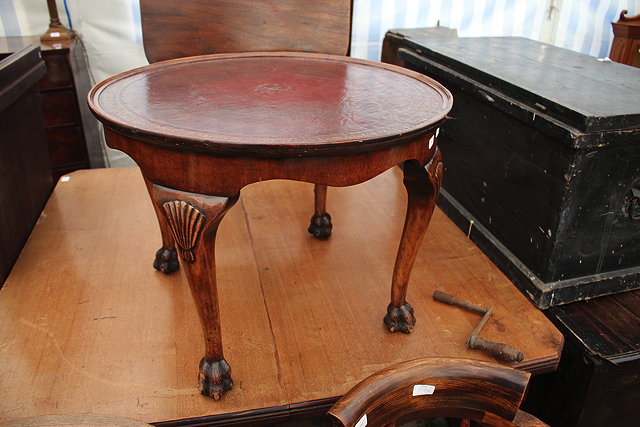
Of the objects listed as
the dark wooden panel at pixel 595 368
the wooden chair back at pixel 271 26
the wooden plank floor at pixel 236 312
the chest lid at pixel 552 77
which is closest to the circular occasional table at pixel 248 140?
the wooden plank floor at pixel 236 312

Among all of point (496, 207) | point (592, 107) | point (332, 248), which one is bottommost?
point (332, 248)

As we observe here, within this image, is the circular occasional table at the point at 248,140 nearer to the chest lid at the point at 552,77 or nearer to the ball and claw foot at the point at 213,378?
the ball and claw foot at the point at 213,378

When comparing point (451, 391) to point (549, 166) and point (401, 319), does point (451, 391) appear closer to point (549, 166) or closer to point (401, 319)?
point (401, 319)

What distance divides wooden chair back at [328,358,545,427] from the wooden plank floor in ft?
1.18

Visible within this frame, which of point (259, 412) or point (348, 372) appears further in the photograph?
point (348, 372)

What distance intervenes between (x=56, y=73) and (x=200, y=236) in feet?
5.62

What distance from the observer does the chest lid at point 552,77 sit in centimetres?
125

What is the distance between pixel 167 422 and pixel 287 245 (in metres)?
0.77

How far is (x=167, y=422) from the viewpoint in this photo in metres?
1.05

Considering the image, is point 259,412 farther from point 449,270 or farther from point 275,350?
point 449,270

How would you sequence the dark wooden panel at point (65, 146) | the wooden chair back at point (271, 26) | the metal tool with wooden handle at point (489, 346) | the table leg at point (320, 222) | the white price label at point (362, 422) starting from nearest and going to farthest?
the white price label at point (362, 422) < the metal tool with wooden handle at point (489, 346) < the table leg at point (320, 222) < the wooden chair back at point (271, 26) < the dark wooden panel at point (65, 146)

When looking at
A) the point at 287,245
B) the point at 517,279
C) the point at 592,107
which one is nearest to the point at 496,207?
the point at 517,279

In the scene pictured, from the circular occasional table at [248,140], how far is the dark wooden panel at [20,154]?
531 millimetres

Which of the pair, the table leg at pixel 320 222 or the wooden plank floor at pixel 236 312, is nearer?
the wooden plank floor at pixel 236 312
